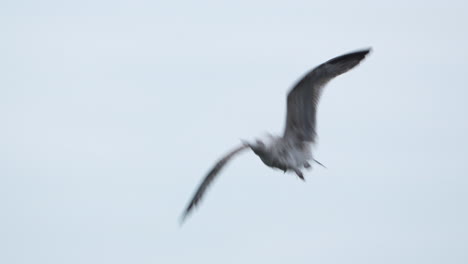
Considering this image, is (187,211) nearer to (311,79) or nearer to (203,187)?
(203,187)

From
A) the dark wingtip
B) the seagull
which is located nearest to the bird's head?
the seagull

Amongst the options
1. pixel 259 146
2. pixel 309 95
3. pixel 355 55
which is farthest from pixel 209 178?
pixel 355 55

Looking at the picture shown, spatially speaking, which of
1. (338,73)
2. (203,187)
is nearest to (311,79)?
(338,73)

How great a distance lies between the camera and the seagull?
37094 millimetres

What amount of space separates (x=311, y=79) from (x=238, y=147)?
7.96 ft

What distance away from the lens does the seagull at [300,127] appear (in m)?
37.1

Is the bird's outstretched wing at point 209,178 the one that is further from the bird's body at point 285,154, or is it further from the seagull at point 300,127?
the bird's body at point 285,154

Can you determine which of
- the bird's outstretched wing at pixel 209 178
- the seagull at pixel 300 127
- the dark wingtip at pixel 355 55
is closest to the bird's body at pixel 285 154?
the seagull at pixel 300 127

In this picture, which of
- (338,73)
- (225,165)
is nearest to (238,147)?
(225,165)

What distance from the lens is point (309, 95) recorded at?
123 ft

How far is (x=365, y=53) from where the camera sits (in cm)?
3681

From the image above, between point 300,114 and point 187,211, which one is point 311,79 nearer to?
point 300,114

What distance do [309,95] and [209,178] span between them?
2.77 m

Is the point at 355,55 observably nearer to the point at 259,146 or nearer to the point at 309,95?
the point at 309,95
